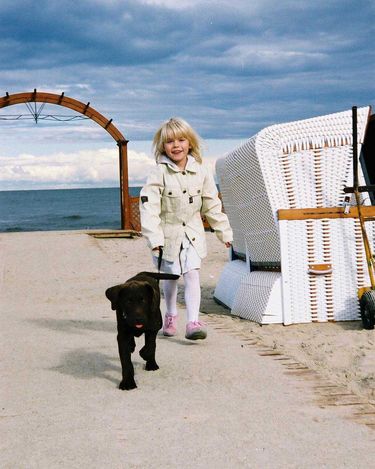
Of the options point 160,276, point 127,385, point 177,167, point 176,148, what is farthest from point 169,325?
point 127,385

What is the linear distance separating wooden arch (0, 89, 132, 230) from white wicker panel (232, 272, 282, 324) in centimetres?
1432

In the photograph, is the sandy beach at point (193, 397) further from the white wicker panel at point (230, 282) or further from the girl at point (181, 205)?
the girl at point (181, 205)

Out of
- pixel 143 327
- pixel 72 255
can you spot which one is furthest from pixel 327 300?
pixel 72 255

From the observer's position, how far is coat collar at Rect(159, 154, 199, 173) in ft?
17.0

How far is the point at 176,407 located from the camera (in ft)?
11.9

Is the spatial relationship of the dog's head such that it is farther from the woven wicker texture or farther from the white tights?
the woven wicker texture

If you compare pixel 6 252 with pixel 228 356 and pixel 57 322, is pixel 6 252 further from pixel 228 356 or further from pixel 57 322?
pixel 228 356

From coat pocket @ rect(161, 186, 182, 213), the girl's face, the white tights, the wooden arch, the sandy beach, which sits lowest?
the sandy beach

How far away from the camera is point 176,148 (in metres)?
5.14

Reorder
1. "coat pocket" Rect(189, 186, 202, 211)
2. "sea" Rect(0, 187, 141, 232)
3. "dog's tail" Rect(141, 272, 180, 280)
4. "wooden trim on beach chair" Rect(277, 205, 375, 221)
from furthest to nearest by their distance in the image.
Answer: "sea" Rect(0, 187, 141, 232)
"wooden trim on beach chair" Rect(277, 205, 375, 221)
"coat pocket" Rect(189, 186, 202, 211)
"dog's tail" Rect(141, 272, 180, 280)

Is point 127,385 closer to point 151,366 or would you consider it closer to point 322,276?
point 151,366

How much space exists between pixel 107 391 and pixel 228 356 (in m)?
1.15

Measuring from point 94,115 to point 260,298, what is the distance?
15.2m

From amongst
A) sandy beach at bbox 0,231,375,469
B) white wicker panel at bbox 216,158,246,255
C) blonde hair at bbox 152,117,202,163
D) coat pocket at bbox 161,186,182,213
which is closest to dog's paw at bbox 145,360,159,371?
sandy beach at bbox 0,231,375,469
